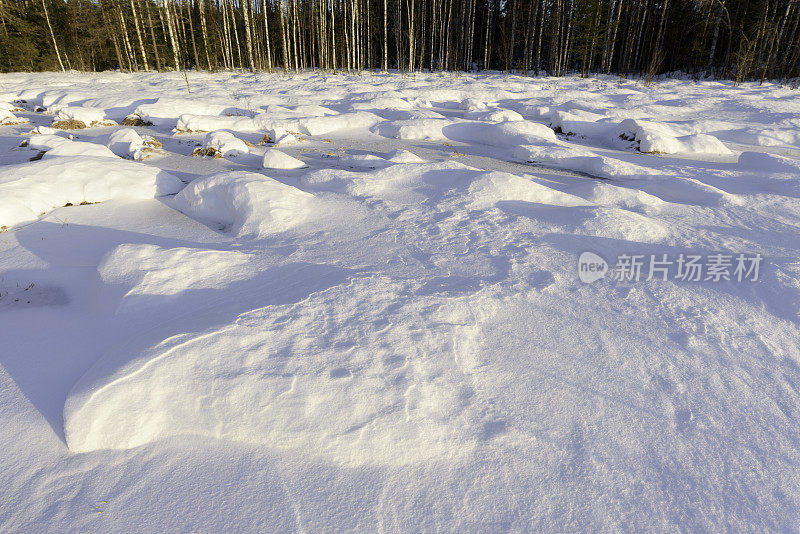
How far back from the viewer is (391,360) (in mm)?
1984

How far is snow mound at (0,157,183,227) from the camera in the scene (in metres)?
4.20

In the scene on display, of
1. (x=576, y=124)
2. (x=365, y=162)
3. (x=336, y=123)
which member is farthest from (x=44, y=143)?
(x=576, y=124)

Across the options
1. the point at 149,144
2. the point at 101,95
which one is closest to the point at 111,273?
the point at 149,144

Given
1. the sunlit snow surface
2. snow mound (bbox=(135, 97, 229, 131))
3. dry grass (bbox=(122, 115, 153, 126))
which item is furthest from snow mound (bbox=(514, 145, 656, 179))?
dry grass (bbox=(122, 115, 153, 126))

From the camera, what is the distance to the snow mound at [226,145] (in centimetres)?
699

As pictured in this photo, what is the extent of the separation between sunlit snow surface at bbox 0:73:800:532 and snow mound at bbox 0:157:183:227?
0.04m

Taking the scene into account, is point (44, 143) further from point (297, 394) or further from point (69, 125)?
point (297, 394)

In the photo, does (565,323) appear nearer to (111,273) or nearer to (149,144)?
(111,273)

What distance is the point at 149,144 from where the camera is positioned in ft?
23.9

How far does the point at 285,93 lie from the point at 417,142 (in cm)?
788

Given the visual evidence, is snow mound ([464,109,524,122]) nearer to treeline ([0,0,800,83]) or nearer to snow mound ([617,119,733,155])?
snow mound ([617,119,733,155])

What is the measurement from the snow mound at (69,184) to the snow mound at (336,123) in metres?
4.17

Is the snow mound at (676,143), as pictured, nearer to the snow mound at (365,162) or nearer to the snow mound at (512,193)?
the snow mound at (512,193)

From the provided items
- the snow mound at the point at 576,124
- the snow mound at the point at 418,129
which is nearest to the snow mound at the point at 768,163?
the snow mound at the point at 576,124
